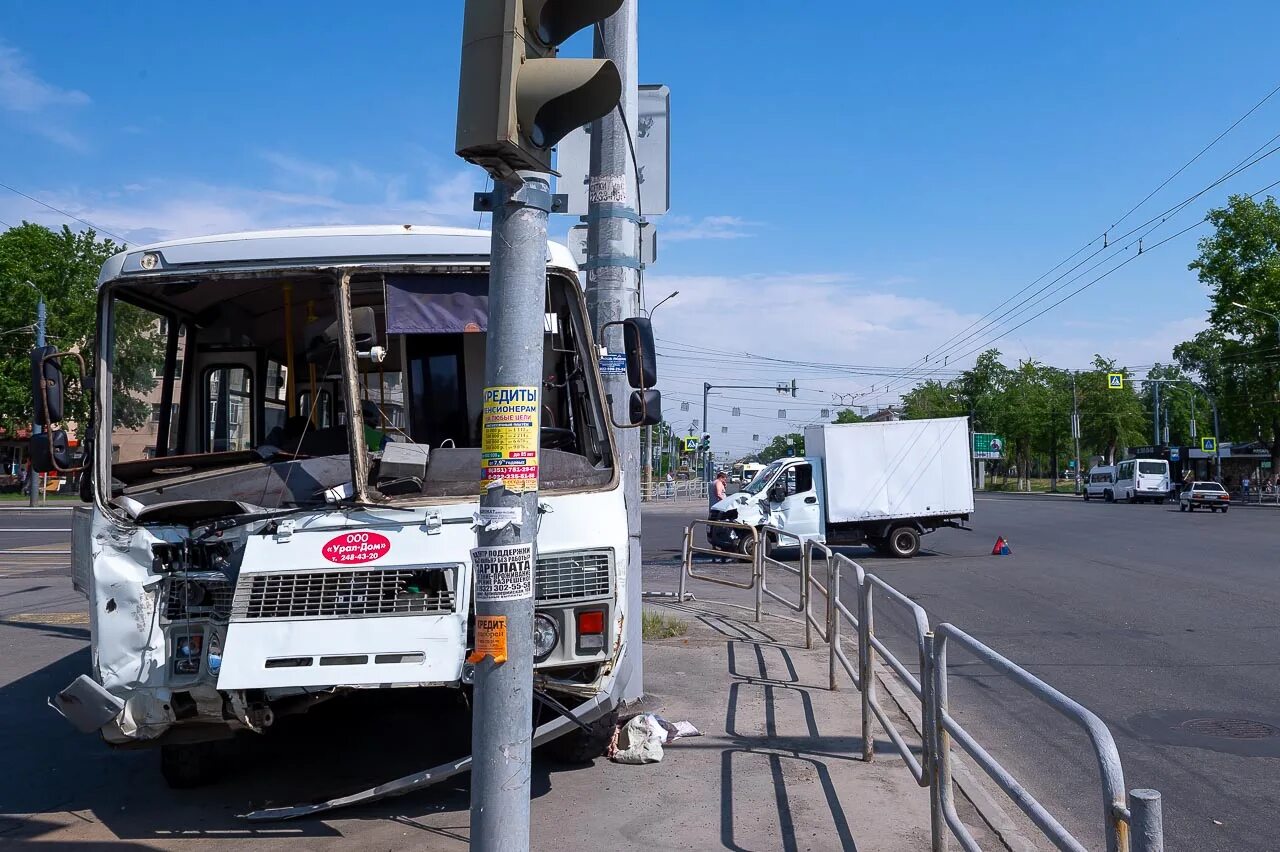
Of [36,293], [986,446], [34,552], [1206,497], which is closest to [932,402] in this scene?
[986,446]

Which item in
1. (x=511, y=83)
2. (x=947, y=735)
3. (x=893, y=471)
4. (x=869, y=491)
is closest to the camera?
(x=511, y=83)

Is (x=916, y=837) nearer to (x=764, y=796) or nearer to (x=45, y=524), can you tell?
(x=764, y=796)

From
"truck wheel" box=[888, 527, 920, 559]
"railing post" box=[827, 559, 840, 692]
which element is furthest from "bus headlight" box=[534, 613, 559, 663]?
"truck wheel" box=[888, 527, 920, 559]

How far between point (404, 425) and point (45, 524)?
94.6 ft

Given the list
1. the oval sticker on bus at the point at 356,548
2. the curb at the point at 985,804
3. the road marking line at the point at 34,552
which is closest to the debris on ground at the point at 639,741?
the curb at the point at 985,804

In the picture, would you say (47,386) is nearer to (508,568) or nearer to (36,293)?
(508,568)

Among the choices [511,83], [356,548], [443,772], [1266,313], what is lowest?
[443,772]

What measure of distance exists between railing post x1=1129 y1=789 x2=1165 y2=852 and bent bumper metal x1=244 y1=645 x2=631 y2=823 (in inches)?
116

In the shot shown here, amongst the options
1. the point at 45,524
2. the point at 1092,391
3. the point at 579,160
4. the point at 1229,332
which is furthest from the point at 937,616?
the point at 1092,391

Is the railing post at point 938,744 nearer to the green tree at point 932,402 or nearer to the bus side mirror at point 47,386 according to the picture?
the bus side mirror at point 47,386

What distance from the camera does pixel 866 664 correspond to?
20.0 feet

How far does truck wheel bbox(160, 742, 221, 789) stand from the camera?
576 cm

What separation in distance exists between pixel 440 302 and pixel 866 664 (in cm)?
319

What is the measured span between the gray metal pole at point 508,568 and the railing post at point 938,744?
1.85 metres
